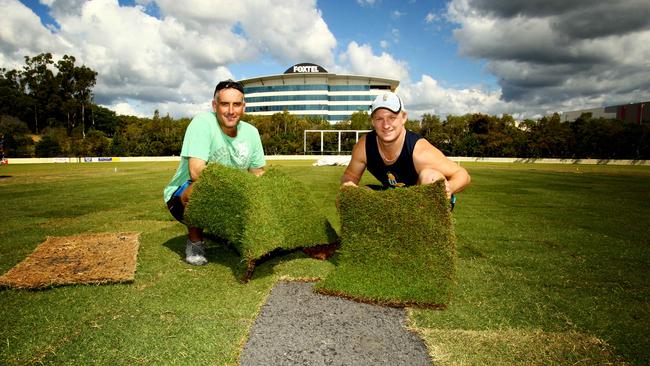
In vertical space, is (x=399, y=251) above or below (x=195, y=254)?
above

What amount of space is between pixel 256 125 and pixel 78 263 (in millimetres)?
83508

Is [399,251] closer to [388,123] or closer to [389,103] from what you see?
[388,123]

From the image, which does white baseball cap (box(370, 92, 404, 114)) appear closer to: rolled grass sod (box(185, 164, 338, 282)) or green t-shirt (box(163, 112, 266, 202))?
rolled grass sod (box(185, 164, 338, 282))

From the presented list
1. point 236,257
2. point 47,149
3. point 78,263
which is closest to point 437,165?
point 236,257

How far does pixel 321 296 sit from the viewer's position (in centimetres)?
373

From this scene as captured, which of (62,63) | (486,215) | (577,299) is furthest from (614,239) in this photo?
(62,63)

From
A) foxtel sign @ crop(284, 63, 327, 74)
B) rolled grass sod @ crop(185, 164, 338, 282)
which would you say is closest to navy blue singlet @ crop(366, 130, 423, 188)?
rolled grass sod @ crop(185, 164, 338, 282)

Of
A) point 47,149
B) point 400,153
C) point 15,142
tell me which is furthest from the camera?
point 47,149

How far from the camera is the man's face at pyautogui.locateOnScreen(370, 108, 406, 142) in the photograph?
4.28 m

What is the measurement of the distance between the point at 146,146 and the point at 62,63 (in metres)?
38.5

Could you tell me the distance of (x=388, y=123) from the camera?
4297 mm

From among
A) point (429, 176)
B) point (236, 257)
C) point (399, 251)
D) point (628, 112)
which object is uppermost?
point (628, 112)

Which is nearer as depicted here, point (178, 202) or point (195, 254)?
point (195, 254)

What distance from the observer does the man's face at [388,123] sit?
4.28 meters
